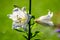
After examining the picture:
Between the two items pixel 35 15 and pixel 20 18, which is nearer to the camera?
pixel 20 18

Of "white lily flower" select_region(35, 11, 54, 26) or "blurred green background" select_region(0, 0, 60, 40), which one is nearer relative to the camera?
"white lily flower" select_region(35, 11, 54, 26)

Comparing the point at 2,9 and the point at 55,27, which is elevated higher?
the point at 2,9

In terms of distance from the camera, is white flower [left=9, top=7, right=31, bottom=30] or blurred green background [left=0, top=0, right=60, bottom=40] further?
blurred green background [left=0, top=0, right=60, bottom=40]

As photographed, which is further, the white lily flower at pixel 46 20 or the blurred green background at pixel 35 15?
the blurred green background at pixel 35 15

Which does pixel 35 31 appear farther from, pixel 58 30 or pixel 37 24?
pixel 58 30

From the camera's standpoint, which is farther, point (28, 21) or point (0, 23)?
point (0, 23)

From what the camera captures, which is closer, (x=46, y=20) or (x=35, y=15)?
(x=46, y=20)

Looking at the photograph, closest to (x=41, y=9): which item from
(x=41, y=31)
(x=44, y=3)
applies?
(x=44, y=3)

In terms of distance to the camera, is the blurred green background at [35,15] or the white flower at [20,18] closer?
the white flower at [20,18]
